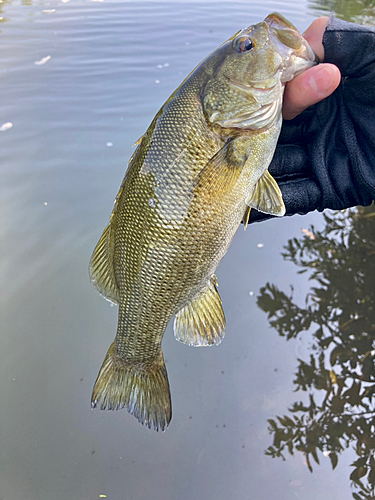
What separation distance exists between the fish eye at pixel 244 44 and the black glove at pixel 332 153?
632mm

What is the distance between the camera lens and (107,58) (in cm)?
681

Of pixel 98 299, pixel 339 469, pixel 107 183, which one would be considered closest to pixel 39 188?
pixel 107 183

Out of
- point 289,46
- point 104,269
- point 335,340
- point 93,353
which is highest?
point 289,46

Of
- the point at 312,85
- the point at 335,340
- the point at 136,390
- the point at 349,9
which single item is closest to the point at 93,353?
the point at 136,390

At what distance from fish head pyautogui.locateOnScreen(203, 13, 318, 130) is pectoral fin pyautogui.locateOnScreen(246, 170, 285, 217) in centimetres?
25

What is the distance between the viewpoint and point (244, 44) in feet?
5.12

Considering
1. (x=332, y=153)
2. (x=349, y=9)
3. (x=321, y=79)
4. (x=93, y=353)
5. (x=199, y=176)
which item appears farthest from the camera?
(x=349, y=9)

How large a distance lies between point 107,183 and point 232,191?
2.93 meters

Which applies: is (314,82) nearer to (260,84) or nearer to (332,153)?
(260,84)

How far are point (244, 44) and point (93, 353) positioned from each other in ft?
7.85

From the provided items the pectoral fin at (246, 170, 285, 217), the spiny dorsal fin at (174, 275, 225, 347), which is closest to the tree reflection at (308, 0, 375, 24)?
the pectoral fin at (246, 170, 285, 217)

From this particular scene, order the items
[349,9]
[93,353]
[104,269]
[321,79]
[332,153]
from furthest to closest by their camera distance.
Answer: [349,9]
[93,353]
[332,153]
[104,269]
[321,79]

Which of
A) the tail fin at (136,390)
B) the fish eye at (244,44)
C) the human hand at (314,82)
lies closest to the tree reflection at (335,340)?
the tail fin at (136,390)

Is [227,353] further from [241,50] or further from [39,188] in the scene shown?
[39,188]
